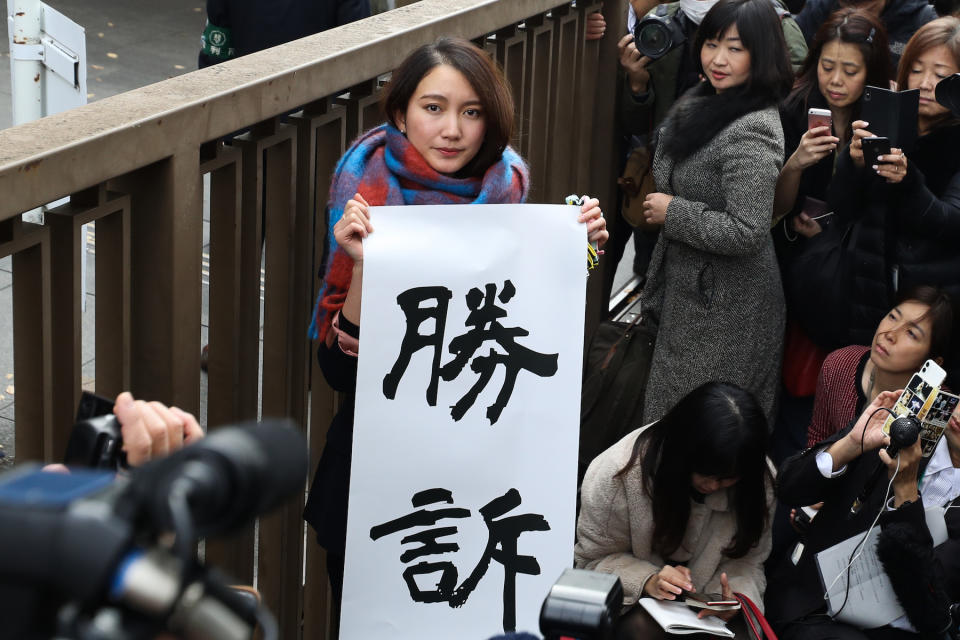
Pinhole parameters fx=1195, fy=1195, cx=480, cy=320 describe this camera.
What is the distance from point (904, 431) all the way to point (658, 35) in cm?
→ 191

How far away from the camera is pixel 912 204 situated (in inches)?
150

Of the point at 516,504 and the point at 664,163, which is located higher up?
the point at 664,163

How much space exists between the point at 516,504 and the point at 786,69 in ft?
6.61

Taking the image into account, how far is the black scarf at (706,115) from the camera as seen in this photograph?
3961mm

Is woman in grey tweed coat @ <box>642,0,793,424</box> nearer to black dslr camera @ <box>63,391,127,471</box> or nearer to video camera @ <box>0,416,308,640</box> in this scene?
black dslr camera @ <box>63,391,127,471</box>

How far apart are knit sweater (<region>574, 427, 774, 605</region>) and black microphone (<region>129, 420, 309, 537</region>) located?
2.45 m

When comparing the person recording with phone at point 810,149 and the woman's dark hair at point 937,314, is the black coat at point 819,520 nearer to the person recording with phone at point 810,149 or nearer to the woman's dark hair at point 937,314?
the woman's dark hair at point 937,314

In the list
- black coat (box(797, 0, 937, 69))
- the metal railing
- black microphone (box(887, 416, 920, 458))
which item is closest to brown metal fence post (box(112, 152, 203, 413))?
the metal railing

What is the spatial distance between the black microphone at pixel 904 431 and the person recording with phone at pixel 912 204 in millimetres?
667

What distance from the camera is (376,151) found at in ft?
8.97

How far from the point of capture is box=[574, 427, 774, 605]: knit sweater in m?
3.40

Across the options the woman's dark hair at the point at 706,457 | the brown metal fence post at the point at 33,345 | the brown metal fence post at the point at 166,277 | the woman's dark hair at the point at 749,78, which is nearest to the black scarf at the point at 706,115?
the woman's dark hair at the point at 749,78

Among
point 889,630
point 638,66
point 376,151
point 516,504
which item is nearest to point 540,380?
point 516,504

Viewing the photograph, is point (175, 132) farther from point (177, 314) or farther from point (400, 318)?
point (400, 318)
